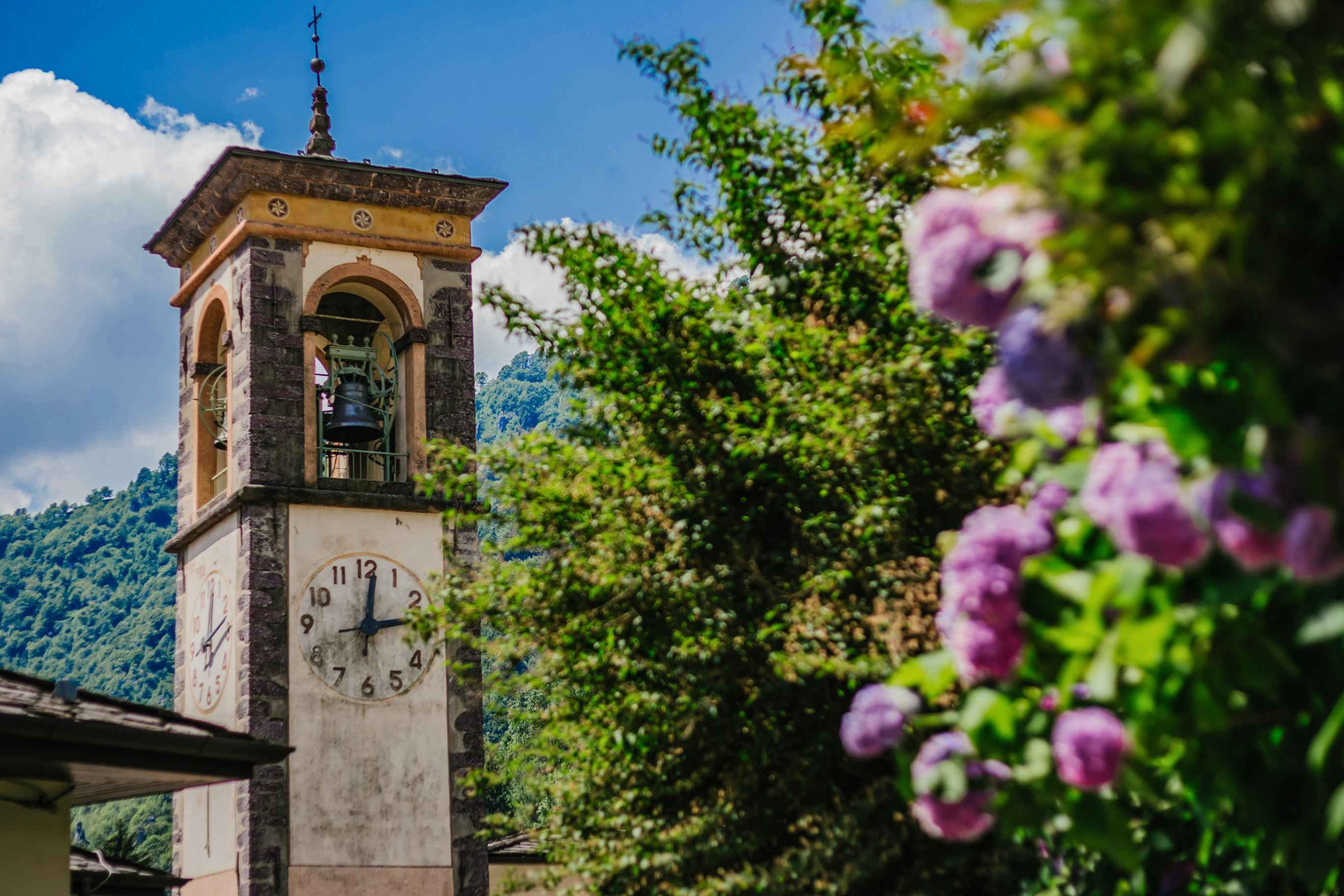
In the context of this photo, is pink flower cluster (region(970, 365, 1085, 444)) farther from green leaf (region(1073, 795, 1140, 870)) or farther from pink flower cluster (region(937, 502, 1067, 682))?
green leaf (region(1073, 795, 1140, 870))

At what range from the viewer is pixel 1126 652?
2547 millimetres

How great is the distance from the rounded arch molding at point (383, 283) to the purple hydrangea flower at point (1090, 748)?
47.7 ft

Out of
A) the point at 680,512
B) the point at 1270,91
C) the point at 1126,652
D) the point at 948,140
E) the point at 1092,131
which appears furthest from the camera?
the point at 680,512

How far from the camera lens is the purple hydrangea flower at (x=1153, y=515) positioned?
7.32 feet

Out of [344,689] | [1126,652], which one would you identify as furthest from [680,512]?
[344,689]

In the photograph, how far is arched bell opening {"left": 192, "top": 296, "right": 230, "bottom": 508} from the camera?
17188mm

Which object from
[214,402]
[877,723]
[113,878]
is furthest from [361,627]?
[877,723]

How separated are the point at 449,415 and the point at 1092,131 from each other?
14833mm

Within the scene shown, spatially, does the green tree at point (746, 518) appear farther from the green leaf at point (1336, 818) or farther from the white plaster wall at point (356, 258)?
the white plaster wall at point (356, 258)

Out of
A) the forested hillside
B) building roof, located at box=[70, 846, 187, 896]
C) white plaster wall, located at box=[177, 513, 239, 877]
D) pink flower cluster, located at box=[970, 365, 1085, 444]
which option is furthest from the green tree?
the forested hillside

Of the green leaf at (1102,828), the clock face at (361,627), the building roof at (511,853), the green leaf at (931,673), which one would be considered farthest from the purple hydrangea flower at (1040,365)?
the building roof at (511,853)

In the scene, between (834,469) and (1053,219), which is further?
(834,469)

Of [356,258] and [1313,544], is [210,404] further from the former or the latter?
[1313,544]

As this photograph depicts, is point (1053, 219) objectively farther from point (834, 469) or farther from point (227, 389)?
point (227, 389)
